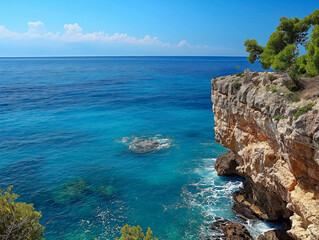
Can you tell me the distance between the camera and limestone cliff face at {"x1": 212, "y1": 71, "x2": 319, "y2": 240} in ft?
59.0

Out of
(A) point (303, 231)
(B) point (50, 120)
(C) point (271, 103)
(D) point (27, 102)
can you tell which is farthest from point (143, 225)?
(D) point (27, 102)

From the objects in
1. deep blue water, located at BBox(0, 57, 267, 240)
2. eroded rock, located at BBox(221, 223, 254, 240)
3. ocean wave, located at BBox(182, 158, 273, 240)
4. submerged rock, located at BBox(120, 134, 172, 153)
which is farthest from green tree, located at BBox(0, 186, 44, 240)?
submerged rock, located at BBox(120, 134, 172, 153)

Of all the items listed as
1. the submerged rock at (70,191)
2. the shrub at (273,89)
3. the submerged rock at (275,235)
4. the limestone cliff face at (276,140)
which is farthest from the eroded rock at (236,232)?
the submerged rock at (70,191)

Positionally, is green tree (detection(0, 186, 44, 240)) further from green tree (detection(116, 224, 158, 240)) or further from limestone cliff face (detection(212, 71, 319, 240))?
limestone cliff face (detection(212, 71, 319, 240))

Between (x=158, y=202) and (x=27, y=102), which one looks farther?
(x=27, y=102)

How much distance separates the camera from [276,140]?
22.1m

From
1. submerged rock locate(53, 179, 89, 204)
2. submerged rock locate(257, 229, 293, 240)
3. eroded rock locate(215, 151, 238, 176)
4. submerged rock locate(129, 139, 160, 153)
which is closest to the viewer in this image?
submerged rock locate(257, 229, 293, 240)

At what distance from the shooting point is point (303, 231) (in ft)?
62.4

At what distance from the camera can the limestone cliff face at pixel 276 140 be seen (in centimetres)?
1798

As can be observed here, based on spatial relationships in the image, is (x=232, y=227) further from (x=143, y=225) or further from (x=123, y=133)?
(x=123, y=133)

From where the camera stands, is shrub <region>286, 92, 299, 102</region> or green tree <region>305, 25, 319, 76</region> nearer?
shrub <region>286, 92, 299, 102</region>

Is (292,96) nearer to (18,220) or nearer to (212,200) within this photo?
(212,200)

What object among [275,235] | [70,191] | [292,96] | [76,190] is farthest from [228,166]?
[70,191]

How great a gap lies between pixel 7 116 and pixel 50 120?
13.7 metres
